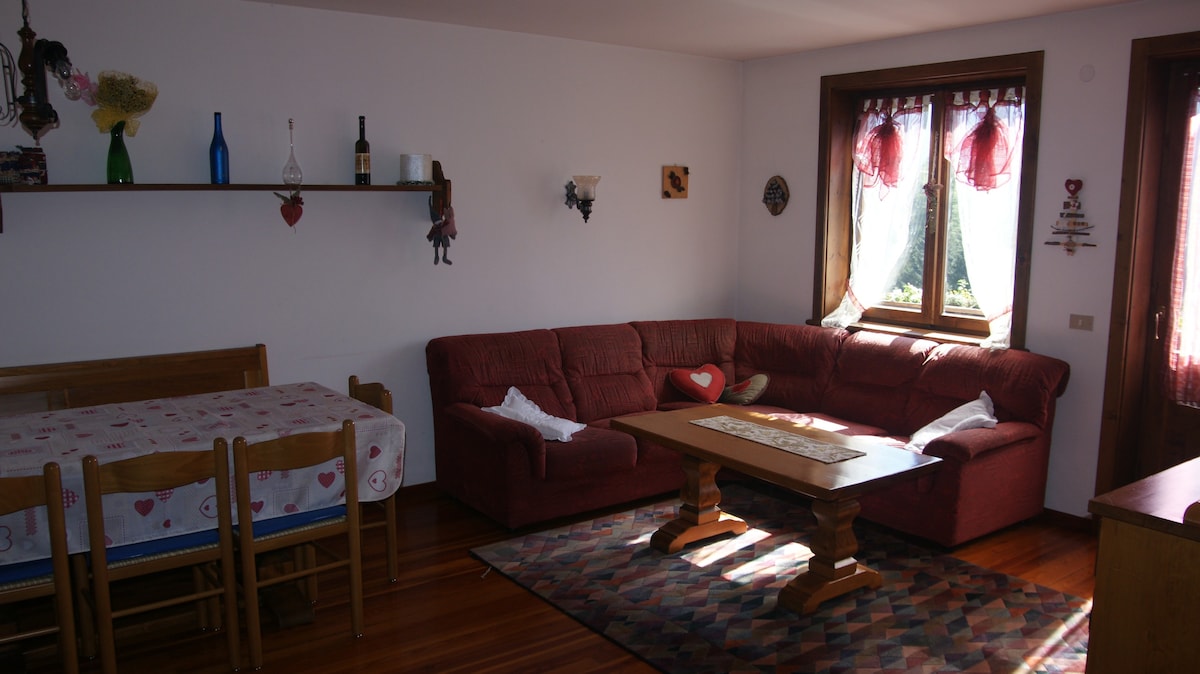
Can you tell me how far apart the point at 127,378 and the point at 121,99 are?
1.23m

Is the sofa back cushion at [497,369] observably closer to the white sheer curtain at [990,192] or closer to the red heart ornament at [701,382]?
the red heart ornament at [701,382]

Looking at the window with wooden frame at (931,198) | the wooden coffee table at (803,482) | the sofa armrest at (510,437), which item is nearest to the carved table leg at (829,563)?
the wooden coffee table at (803,482)

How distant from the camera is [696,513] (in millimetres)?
4113

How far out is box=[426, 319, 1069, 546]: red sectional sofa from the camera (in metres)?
4.13

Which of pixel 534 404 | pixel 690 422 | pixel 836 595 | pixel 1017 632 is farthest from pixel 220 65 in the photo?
pixel 1017 632

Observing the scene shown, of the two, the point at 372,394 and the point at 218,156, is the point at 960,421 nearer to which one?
the point at 372,394

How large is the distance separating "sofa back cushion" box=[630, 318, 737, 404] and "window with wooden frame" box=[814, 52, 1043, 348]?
65 centimetres

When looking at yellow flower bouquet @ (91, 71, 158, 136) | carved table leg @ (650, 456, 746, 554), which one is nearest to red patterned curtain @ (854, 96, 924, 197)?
carved table leg @ (650, 456, 746, 554)

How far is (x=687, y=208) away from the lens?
591cm

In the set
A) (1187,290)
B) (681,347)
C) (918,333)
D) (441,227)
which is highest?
(441,227)

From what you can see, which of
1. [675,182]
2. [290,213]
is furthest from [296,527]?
[675,182]

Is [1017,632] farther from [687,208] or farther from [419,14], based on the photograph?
[419,14]

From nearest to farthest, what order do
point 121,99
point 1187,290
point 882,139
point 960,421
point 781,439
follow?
point 121,99
point 781,439
point 1187,290
point 960,421
point 882,139

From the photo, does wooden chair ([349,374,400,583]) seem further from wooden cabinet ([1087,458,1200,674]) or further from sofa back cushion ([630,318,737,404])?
wooden cabinet ([1087,458,1200,674])
